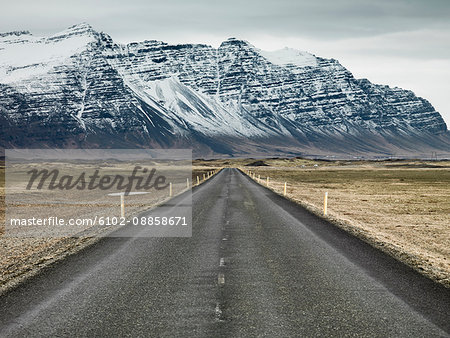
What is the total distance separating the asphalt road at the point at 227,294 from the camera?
26.6 ft

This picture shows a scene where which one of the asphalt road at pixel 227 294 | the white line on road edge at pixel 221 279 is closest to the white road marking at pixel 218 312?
the asphalt road at pixel 227 294

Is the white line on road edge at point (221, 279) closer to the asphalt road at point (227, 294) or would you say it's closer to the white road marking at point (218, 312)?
the asphalt road at point (227, 294)

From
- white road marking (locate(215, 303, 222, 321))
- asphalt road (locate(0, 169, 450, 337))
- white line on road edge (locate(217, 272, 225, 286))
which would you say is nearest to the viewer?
asphalt road (locate(0, 169, 450, 337))

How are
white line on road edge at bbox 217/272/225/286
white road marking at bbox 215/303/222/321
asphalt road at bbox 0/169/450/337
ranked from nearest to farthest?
asphalt road at bbox 0/169/450/337
white road marking at bbox 215/303/222/321
white line on road edge at bbox 217/272/225/286

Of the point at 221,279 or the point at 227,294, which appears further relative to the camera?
the point at 221,279

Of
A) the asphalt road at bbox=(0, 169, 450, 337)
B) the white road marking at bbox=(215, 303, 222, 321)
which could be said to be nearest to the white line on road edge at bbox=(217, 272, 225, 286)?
the asphalt road at bbox=(0, 169, 450, 337)

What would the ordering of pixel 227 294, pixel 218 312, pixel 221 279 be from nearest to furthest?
pixel 218 312
pixel 227 294
pixel 221 279

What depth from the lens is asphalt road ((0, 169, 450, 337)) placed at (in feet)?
26.6

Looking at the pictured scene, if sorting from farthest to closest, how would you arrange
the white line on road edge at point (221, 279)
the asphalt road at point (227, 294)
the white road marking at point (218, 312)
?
1. the white line on road edge at point (221, 279)
2. the white road marking at point (218, 312)
3. the asphalt road at point (227, 294)

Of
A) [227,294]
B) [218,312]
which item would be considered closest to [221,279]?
[227,294]

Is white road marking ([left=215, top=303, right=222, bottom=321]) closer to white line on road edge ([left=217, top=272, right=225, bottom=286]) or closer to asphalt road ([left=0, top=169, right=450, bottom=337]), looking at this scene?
asphalt road ([left=0, top=169, right=450, bottom=337])

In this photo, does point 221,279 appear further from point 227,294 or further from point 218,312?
point 218,312

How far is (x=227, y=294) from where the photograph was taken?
10008mm

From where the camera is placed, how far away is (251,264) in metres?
12.8
